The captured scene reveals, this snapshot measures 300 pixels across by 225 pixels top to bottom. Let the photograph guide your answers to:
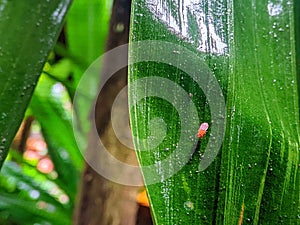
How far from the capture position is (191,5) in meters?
0.28

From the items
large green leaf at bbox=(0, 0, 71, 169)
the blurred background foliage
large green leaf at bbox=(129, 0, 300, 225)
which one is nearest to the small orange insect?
large green leaf at bbox=(129, 0, 300, 225)

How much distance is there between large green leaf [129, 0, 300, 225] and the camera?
0.26m

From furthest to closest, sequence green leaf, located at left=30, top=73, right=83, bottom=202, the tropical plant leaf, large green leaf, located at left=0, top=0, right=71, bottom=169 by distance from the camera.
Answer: green leaf, located at left=30, top=73, right=83, bottom=202
the tropical plant leaf
large green leaf, located at left=0, top=0, right=71, bottom=169

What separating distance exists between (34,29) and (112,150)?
0.49 metres

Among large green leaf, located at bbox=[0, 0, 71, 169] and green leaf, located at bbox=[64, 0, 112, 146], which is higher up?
green leaf, located at bbox=[64, 0, 112, 146]

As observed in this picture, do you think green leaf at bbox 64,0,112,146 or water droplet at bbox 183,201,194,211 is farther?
green leaf at bbox 64,0,112,146

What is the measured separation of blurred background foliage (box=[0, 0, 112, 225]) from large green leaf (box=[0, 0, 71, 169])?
35.6 inches

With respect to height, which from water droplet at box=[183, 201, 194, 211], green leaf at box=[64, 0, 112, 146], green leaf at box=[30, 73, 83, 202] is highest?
green leaf at box=[64, 0, 112, 146]

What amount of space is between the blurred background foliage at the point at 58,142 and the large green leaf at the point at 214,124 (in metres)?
0.89

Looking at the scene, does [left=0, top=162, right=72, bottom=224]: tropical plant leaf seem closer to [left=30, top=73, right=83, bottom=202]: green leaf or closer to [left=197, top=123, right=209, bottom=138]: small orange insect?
[left=30, top=73, right=83, bottom=202]: green leaf

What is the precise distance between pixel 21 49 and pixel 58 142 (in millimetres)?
1040

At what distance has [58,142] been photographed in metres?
1.27

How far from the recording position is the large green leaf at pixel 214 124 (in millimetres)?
260

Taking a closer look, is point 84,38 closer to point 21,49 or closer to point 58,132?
point 58,132
